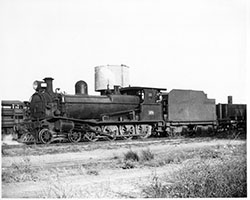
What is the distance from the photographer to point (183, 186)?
6410 mm

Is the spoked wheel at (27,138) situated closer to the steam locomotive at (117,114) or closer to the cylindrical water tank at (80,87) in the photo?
the steam locomotive at (117,114)

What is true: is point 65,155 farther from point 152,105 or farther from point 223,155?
point 152,105

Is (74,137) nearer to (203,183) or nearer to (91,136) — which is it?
(91,136)

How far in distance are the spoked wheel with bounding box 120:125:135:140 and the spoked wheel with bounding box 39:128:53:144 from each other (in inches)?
133

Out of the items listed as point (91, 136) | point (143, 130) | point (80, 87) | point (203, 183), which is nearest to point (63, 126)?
point (91, 136)

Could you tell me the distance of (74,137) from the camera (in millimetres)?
14219

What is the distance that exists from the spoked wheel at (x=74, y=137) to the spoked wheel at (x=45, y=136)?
845 millimetres

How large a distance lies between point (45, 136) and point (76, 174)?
6395mm

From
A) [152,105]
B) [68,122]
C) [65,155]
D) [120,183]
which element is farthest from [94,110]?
[120,183]

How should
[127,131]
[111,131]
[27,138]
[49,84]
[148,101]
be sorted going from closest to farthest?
[27,138], [49,84], [111,131], [127,131], [148,101]

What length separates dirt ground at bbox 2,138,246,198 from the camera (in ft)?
20.8

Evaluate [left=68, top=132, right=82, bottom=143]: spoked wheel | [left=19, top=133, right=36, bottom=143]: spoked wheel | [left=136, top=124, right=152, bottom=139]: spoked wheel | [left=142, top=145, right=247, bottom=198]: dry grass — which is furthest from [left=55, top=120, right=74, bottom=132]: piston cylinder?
[left=142, top=145, right=247, bottom=198]: dry grass

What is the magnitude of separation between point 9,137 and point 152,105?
21.7ft

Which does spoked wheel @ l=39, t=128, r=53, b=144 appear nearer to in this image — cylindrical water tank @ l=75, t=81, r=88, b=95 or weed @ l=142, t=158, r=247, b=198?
cylindrical water tank @ l=75, t=81, r=88, b=95
